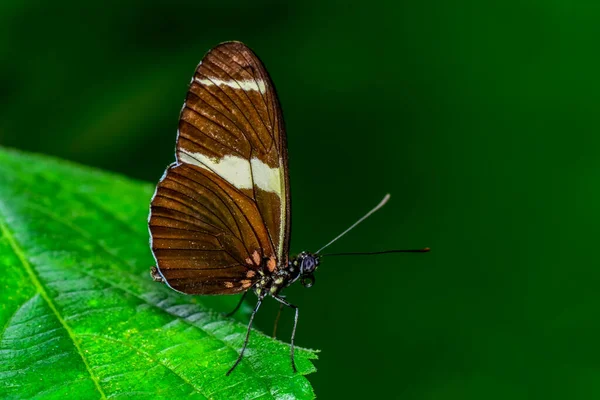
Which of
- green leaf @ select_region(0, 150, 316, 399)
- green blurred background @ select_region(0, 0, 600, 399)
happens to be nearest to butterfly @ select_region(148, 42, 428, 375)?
green leaf @ select_region(0, 150, 316, 399)

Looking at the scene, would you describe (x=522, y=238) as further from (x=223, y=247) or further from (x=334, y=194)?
(x=223, y=247)

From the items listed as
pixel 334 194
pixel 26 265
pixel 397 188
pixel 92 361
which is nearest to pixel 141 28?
pixel 334 194

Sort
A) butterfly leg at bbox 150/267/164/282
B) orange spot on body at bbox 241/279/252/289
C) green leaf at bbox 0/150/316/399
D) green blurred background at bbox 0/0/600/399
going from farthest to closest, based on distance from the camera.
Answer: green blurred background at bbox 0/0/600/399 < orange spot on body at bbox 241/279/252/289 < butterfly leg at bbox 150/267/164/282 < green leaf at bbox 0/150/316/399

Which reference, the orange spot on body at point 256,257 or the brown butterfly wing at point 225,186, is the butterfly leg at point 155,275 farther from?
the orange spot on body at point 256,257

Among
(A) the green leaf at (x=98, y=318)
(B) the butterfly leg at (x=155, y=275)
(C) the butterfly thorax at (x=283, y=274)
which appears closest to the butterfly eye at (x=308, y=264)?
(C) the butterfly thorax at (x=283, y=274)

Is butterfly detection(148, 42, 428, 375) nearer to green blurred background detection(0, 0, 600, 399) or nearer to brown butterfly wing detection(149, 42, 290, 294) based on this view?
brown butterfly wing detection(149, 42, 290, 294)

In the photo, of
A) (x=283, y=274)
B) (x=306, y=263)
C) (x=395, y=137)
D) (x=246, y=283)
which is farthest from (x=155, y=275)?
(x=395, y=137)
